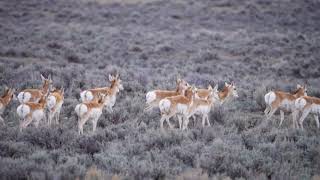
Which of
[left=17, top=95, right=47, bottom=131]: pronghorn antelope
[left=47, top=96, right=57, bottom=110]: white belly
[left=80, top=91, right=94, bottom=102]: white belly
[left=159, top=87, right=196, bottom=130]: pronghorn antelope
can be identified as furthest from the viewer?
[left=80, top=91, right=94, bottom=102]: white belly

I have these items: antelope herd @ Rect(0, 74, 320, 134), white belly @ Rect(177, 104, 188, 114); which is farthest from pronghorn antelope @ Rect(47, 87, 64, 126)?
white belly @ Rect(177, 104, 188, 114)

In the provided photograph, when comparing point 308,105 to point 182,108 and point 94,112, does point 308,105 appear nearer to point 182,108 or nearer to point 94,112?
point 182,108

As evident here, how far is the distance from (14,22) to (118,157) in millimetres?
30746

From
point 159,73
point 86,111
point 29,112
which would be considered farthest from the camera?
point 159,73

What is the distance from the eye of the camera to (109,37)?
1208 inches

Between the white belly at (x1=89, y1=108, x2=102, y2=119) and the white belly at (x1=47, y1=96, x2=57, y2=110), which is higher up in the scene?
the white belly at (x1=47, y1=96, x2=57, y2=110)

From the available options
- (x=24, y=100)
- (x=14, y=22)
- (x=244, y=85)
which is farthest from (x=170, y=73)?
(x=14, y=22)

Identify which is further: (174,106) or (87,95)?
(87,95)

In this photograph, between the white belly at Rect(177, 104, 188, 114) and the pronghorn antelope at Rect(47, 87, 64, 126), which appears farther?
the pronghorn antelope at Rect(47, 87, 64, 126)

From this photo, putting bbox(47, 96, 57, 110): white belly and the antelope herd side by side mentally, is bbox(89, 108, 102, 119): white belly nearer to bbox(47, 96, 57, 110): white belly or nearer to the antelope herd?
the antelope herd

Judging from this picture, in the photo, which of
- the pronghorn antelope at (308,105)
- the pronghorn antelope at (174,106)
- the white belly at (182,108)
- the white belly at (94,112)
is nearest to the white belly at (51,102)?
the white belly at (94,112)

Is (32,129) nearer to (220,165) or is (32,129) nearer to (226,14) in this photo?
(220,165)

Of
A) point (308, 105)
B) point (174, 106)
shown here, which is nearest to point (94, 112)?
point (174, 106)

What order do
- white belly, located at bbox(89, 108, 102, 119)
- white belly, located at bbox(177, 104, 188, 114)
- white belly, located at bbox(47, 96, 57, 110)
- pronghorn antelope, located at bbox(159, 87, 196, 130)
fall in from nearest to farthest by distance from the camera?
white belly, located at bbox(89, 108, 102, 119)
pronghorn antelope, located at bbox(159, 87, 196, 130)
white belly, located at bbox(177, 104, 188, 114)
white belly, located at bbox(47, 96, 57, 110)
